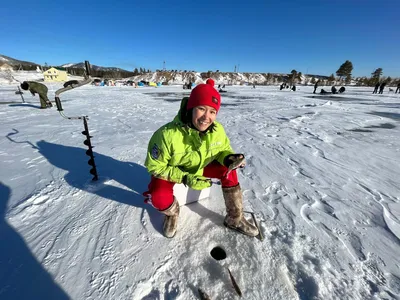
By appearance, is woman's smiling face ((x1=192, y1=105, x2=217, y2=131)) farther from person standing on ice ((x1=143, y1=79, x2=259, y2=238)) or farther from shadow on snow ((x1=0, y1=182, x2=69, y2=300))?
shadow on snow ((x1=0, y1=182, x2=69, y2=300))

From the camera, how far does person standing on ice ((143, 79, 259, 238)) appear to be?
1714 millimetres

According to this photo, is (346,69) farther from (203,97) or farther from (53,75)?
(53,75)

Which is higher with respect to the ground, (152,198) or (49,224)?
(152,198)

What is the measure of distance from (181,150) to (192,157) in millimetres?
138

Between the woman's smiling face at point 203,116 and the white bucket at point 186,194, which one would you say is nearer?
the woman's smiling face at point 203,116

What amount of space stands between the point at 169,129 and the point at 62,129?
209 inches

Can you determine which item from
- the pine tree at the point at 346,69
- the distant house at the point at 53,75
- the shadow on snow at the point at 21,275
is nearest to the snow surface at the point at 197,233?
the shadow on snow at the point at 21,275

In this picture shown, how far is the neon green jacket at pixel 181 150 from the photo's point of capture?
1.72 metres

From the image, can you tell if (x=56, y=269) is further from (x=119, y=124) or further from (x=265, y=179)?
(x=119, y=124)

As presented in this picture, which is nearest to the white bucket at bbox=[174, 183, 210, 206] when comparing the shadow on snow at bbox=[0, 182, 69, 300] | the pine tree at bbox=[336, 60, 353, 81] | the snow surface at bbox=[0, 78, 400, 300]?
the snow surface at bbox=[0, 78, 400, 300]

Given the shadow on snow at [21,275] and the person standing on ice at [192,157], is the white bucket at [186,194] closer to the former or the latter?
the person standing on ice at [192,157]

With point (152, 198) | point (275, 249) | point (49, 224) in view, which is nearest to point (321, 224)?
point (275, 249)

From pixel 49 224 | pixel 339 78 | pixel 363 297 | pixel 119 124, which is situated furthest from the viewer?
pixel 339 78

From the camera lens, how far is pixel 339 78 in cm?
5647
